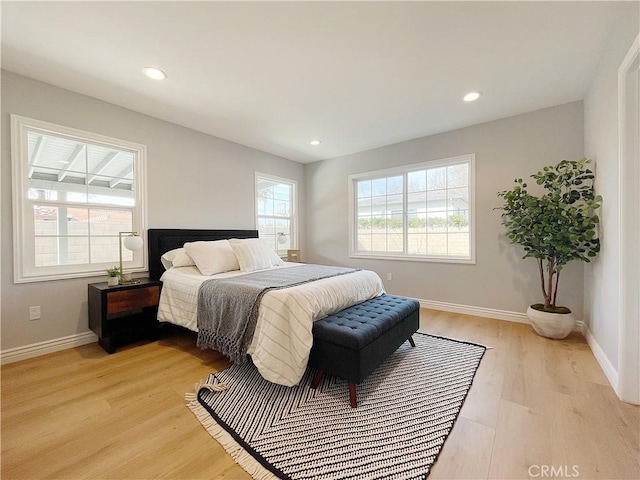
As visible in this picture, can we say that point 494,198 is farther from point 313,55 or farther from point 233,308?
point 233,308

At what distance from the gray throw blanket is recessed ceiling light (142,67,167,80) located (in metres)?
1.88

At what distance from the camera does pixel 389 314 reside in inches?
82.8

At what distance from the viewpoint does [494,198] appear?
132 inches

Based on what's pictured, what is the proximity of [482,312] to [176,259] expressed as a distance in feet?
12.6

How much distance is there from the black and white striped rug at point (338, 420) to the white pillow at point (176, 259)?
1389 millimetres

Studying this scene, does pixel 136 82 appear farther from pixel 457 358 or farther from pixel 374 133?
pixel 457 358

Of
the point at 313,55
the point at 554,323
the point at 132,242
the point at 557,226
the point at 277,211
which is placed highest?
the point at 313,55

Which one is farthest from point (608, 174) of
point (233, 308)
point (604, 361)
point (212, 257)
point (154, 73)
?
point (154, 73)

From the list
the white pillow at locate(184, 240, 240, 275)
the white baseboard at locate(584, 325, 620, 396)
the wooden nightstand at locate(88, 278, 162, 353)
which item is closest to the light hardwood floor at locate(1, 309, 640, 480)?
the white baseboard at locate(584, 325, 620, 396)

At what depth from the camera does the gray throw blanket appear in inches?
79.8

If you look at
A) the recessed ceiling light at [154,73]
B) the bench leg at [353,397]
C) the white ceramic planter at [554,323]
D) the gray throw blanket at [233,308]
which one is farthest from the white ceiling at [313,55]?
the bench leg at [353,397]

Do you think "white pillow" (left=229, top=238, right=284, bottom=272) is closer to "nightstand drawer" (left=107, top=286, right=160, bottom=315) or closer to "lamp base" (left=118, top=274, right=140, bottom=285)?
"nightstand drawer" (left=107, top=286, right=160, bottom=315)

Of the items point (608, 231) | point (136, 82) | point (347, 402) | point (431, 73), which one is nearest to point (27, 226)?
point (136, 82)

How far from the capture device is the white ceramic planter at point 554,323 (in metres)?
2.62
